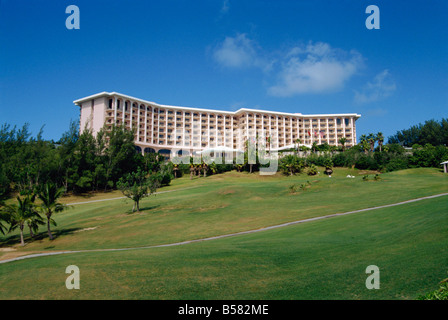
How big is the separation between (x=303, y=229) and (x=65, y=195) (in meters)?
66.4

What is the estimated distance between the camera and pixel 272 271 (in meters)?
12.9

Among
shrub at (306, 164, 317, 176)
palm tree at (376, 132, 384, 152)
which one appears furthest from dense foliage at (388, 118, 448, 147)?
shrub at (306, 164, 317, 176)

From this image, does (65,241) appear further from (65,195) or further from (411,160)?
(411,160)

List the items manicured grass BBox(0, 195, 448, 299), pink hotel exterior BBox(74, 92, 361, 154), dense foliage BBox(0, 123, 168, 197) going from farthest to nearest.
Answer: pink hotel exterior BBox(74, 92, 361, 154) < dense foliage BBox(0, 123, 168, 197) < manicured grass BBox(0, 195, 448, 299)

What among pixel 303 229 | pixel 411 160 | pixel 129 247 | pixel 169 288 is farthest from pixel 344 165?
pixel 169 288

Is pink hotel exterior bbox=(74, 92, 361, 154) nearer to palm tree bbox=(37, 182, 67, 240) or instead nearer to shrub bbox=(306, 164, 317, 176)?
shrub bbox=(306, 164, 317, 176)

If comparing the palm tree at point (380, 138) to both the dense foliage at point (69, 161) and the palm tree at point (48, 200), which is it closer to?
the dense foliage at point (69, 161)

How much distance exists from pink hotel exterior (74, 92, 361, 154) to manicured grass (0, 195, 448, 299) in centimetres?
11031

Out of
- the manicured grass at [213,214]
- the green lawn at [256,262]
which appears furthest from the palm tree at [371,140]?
the green lawn at [256,262]

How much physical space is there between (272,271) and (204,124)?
453 ft

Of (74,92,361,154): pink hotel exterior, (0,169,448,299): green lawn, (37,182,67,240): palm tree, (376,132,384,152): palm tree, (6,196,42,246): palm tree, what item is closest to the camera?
(0,169,448,299): green lawn

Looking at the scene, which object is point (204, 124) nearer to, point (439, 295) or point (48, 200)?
point (48, 200)

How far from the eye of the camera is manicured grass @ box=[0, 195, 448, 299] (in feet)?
34.4

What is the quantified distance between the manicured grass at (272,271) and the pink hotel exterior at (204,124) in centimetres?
11031
